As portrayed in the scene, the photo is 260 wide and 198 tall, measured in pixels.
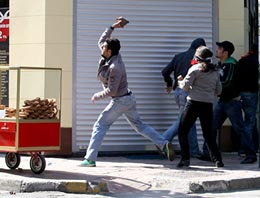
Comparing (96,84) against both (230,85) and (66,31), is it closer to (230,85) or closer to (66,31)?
(66,31)

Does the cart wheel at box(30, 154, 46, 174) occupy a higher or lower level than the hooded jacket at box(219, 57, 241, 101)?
lower

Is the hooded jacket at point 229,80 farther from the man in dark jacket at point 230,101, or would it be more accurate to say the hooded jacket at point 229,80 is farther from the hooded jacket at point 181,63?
the hooded jacket at point 181,63

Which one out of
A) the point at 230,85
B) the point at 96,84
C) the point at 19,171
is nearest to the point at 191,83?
the point at 230,85

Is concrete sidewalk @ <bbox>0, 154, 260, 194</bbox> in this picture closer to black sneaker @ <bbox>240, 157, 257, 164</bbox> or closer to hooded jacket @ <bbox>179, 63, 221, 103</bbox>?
black sneaker @ <bbox>240, 157, 257, 164</bbox>

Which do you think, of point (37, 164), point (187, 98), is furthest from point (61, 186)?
point (187, 98)

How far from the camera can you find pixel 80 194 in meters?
7.57

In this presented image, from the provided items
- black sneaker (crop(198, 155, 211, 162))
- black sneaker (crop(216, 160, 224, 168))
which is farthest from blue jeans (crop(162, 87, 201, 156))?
black sneaker (crop(216, 160, 224, 168))

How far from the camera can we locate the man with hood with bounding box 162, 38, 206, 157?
999cm

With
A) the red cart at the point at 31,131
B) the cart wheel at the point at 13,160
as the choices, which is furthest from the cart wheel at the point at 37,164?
the cart wheel at the point at 13,160

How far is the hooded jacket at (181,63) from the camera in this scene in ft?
32.8

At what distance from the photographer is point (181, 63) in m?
10.0

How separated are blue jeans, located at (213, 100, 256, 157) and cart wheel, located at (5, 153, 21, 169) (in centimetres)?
327

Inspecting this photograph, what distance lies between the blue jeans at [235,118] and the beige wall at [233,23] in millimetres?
1338

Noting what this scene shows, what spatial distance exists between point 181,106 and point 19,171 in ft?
10.1
